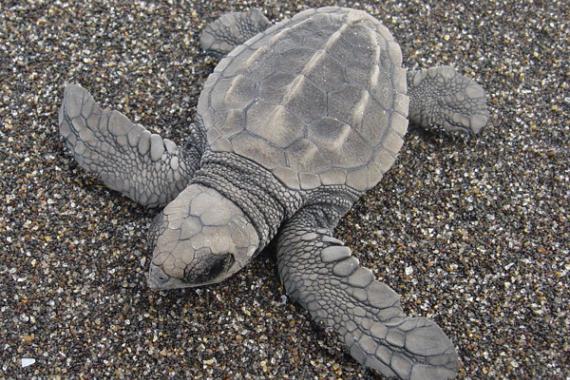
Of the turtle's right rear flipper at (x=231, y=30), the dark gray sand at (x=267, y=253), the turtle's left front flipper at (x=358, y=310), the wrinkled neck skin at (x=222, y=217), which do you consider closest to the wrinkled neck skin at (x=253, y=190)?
the wrinkled neck skin at (x=222, y=217)

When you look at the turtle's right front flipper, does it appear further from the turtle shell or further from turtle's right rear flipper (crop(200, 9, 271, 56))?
turtle's right rear flipper (crop(200, 9, 271, 56))

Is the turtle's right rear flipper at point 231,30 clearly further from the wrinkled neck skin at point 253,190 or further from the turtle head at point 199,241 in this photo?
the turtle head at point 199,241

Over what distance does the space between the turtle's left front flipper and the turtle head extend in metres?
0.24

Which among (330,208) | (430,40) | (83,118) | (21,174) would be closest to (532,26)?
(430,40)

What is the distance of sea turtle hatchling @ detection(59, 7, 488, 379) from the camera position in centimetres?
225

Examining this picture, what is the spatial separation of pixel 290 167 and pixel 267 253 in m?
0.46

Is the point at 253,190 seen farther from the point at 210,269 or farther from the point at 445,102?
the point at 445,102

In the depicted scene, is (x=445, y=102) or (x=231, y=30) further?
(x=231, y=30)

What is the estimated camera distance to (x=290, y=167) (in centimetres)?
244

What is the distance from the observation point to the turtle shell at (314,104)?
2453 mm

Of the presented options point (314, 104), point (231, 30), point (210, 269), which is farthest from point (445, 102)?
point (210, 269)

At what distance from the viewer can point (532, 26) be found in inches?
139

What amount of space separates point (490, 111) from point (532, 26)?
777 millimetres

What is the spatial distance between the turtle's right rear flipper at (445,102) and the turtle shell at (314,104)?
0.71ft
